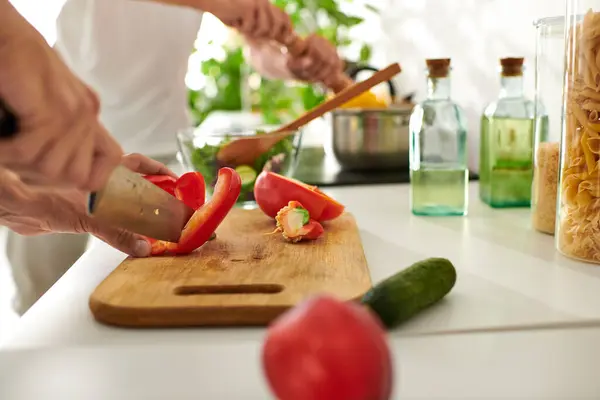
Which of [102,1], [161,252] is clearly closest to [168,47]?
[102,1]

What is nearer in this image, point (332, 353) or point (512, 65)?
point (332, 353)

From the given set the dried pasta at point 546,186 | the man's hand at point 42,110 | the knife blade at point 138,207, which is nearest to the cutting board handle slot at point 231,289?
the knife blade at point 138,207

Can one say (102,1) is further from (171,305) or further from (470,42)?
(171,305)

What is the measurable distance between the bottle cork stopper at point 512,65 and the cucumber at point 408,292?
51cm

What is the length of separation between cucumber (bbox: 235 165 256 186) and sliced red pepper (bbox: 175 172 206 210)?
0.29m

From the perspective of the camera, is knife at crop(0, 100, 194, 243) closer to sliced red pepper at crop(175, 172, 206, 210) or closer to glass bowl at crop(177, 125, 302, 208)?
sliced red pepper at crop(175, 172, 206, 210)

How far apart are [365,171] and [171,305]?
100cm

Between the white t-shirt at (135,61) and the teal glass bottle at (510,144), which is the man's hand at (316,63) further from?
the teal glass bottle at (510,144)

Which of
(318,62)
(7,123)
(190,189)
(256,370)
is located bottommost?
(256,370)

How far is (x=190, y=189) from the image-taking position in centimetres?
100

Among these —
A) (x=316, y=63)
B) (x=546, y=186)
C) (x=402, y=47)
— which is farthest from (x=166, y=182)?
(x=402, y=47)

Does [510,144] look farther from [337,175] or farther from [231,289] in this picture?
[231,289]

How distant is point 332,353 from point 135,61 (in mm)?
1696

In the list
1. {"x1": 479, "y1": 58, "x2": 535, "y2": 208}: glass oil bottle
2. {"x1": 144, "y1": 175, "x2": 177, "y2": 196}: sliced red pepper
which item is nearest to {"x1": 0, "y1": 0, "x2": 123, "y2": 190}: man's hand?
{"x1": 144, "y1": 175, "x2": 177, "y2": 196}: sliced red pepper
